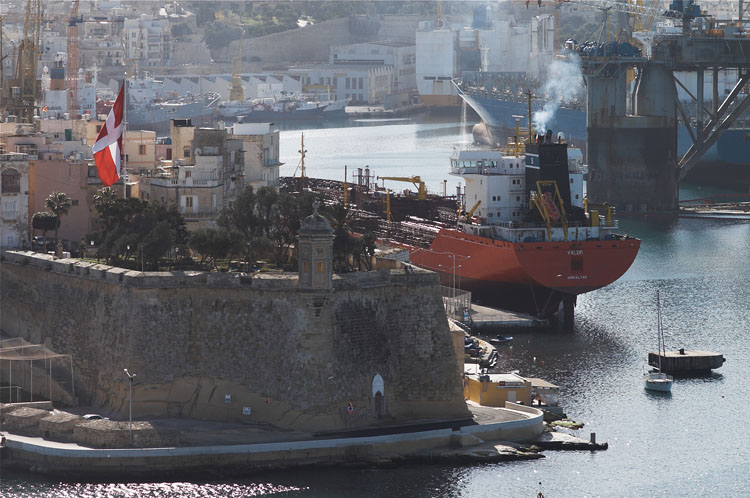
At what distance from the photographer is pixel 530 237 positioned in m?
75.9

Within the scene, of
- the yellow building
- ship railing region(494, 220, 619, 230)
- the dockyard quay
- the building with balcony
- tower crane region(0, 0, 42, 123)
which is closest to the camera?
the dockyard quay

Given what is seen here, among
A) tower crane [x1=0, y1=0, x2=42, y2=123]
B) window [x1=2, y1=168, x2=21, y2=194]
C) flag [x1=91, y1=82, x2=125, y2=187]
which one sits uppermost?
tower crane [x1=0, y1=0, x2=42, y2=123]

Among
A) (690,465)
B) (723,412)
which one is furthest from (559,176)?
(690,465)

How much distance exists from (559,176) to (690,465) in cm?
2831

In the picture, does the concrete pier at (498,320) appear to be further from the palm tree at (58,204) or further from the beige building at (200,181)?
the palm tree at (58,204)

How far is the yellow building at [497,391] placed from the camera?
53781mm

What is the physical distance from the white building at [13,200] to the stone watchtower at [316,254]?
15301 mm

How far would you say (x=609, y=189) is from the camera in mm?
114375

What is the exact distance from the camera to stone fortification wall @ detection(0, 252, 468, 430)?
4997 centimetres

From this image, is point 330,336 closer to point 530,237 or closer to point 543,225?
point 530,237

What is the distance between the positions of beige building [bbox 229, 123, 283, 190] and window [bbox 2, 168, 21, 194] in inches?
609

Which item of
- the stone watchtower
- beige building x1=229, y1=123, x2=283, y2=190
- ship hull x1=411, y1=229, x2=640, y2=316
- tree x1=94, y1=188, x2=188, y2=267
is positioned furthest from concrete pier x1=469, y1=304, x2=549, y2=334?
the stone watchtower

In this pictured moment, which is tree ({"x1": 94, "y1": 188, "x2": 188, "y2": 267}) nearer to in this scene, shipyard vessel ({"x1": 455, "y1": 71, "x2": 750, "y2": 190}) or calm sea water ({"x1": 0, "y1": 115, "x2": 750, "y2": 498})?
calm sea water ({"x1": 0, "y1": 115, "x2": 750, "y2": 498})

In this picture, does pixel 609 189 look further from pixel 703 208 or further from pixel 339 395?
pixel 339 395
